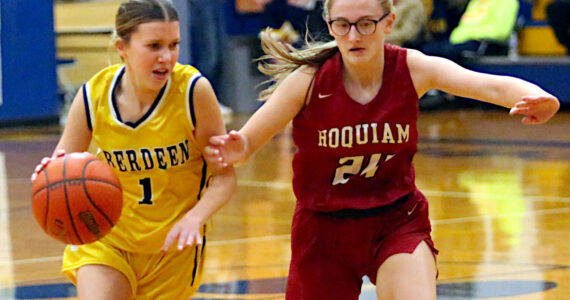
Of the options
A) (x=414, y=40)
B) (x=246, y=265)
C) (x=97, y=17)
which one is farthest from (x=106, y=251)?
(x=97, y=17)

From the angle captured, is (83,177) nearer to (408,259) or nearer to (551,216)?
(408,259)

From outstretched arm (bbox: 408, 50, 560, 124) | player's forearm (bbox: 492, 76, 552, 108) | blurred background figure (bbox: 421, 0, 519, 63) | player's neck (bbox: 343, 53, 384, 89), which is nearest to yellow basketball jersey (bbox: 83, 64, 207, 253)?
player's neck (bbox: 343, 53, 384, 89)

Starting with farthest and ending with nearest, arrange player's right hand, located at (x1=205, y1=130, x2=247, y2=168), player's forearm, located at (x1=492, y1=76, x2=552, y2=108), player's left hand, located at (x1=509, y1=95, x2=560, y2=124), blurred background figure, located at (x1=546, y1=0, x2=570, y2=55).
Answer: blurred background figure, located at (x1=546, y1=0, x2=570, y2=55) < player's right hand, located at (x1=205, y1=130, x2=247, y2=168) < player's forearm, located at (x1=492, y1=76, x2=552, y2=108) < player's left hand, located at (x1=509, y1=95, x2=560, y2=124)

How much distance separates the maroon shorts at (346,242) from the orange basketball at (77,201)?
0.71 meters

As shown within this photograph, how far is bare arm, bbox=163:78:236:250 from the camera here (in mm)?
3672

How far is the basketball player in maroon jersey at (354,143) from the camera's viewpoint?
3.79 metres

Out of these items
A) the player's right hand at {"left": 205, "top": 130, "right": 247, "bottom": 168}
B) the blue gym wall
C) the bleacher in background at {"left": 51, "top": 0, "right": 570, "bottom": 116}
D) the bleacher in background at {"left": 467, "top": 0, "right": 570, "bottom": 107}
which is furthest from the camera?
the bleacher in background at {"left": 51, "top": 0, "right": 570, "bottom": 116}

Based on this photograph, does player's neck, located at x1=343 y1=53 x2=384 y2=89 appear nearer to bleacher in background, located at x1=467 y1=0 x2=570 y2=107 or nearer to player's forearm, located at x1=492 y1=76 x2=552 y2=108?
player's forearm, located at x1=492 y1=76 x2=552 y2=108

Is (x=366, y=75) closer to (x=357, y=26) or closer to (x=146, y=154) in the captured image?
(x=357, y=26)

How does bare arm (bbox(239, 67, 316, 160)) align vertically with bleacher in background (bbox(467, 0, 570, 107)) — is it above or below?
above

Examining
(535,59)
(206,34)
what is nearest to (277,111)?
(206,34)

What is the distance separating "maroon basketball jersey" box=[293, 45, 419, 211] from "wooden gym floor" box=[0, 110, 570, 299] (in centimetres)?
126

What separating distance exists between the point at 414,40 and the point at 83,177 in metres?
11.2

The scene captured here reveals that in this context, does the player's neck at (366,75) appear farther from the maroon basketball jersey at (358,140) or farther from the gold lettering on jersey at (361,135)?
the gold lettering on jersey at (361,135)
